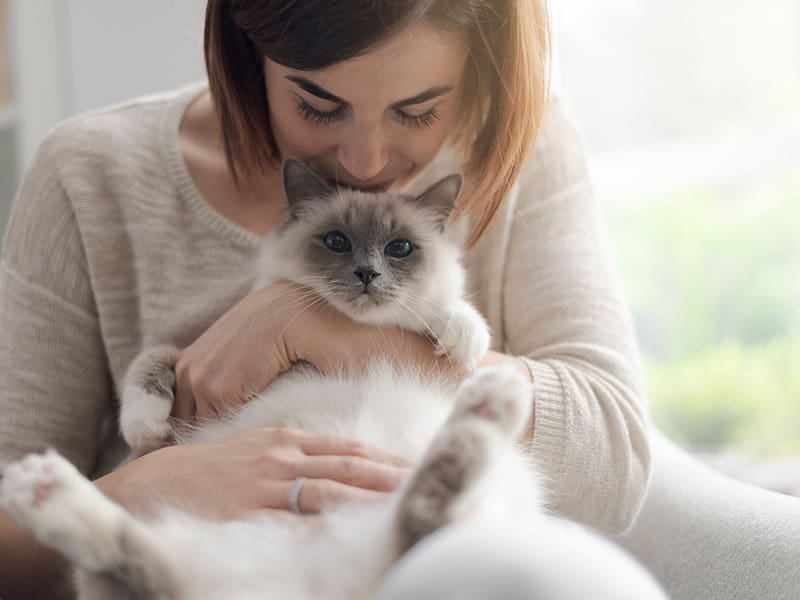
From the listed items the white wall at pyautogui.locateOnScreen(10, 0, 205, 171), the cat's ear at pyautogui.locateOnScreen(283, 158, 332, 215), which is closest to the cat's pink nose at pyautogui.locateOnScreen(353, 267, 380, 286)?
the cat's ear at pyautogui.locateOnScreen(283, 158, 332, 215)

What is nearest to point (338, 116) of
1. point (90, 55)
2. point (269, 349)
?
point (269, 349)

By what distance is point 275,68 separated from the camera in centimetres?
150

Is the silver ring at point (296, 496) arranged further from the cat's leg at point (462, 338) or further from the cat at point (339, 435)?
the cat's leg at point (462, 338)

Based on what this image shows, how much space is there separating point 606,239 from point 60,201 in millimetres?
1195

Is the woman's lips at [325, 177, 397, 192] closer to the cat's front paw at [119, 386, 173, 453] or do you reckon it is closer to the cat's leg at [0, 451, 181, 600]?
the cat's front paw at [119, 386, 173, 453]

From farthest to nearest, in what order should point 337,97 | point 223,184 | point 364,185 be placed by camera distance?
point 223,184 → point 364,185 → point 337,97

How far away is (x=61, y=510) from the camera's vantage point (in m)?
0.96

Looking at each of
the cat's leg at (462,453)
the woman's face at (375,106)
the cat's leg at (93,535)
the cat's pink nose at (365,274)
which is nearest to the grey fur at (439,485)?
the cat's leg at (462,453)

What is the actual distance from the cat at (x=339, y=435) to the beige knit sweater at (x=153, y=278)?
6.6 inches

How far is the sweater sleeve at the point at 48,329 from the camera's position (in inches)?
65.0

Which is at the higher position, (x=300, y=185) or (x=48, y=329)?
(x=300, y=185)

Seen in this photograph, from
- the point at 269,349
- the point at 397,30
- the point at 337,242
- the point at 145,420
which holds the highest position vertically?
the point at 397,30

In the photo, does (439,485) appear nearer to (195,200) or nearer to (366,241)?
(366,241)

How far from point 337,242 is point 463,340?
348 millimetres
